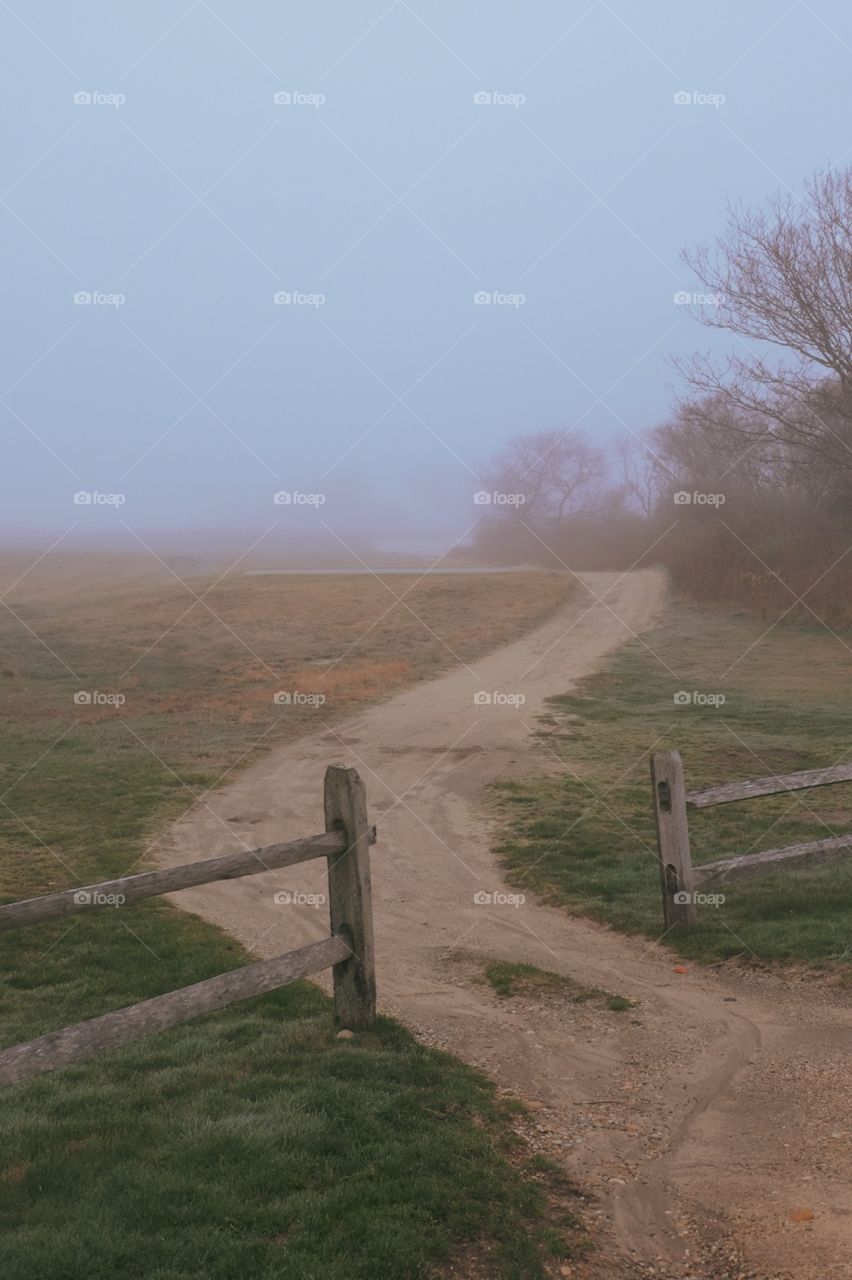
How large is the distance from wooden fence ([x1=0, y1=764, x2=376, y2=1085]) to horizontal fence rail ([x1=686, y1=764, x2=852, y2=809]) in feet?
11.4

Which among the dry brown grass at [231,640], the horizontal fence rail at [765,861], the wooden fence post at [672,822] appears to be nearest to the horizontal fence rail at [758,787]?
the wooden fence post at [672,822]

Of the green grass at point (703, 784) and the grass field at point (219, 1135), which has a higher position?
the green grass at point (703, 784)

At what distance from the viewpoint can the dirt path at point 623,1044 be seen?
523cm

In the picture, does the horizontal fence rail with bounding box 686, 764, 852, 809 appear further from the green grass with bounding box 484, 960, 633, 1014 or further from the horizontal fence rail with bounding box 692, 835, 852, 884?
the green grass with bounding box 484, 960, 633, 1014

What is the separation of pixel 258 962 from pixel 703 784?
34.8ft

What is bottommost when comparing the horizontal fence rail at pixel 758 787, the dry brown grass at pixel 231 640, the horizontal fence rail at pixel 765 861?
the horizontal fence rail at pixel 765 861

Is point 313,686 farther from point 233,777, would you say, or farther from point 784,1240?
point 784,1240

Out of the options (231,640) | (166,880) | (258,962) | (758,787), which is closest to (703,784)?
(758,787)

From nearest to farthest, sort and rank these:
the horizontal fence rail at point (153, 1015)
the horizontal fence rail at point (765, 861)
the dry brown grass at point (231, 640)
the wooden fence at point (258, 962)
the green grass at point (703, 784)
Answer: the horizontal fence rail at point (153, 1015)
the wooden fence at point (258, 962)
the horizontal fence rail at point (765, 861)
the green grass at point (703, 784)
the dry brown grass at point (231, 640)

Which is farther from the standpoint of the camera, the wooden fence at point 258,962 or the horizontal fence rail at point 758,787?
the horizontal fence rail at point 758,787

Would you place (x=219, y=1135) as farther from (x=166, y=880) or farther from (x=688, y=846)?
(x=688, y=846)

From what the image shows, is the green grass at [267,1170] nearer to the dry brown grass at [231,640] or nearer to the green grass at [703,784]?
the green grass at [703,784]

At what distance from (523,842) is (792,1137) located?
25.8 ft

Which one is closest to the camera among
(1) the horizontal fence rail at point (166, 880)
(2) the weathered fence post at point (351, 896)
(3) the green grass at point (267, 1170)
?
(3) the green grass at point (267, 1170)
